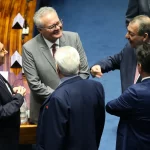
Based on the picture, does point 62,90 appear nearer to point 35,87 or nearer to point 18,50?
point 35,87

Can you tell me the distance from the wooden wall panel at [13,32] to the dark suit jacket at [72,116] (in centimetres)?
136

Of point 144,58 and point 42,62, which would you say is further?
point 42,62

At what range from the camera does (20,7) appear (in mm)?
5363

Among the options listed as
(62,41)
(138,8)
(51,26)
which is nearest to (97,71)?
(62,41)

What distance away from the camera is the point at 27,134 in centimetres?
374

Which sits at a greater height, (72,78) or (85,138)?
(72,78)

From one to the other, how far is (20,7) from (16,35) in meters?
0.69

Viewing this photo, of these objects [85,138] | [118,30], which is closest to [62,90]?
[85,138]

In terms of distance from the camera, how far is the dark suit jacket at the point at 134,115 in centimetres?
262

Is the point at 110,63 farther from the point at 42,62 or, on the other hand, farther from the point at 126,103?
the point at 126,103

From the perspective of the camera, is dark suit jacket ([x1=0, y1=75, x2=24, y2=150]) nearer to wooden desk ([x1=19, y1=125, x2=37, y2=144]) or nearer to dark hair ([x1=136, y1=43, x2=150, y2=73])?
wooden desk ([x1=19, y1=125, x2=37, y2=144])

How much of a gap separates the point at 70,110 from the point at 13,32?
2.44m

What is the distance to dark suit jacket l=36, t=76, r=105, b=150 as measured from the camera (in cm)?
Result: 264

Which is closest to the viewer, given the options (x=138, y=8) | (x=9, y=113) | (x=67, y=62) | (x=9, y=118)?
(x=67, y=62)
